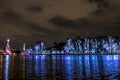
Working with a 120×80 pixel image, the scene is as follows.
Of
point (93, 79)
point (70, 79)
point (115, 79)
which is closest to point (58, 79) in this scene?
point (70, 79)

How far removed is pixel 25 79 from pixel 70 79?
23.3 feet

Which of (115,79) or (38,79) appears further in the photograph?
(38,79)

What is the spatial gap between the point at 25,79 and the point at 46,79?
3.40 metres

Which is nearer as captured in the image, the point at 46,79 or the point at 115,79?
the point at 115,79

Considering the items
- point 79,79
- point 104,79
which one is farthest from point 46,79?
point 104,79

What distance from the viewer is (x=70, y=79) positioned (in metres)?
44.7

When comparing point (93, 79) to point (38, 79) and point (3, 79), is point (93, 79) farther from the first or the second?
point (3, 79)

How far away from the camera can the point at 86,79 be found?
4456 cm

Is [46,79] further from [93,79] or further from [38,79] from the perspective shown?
[93,79]

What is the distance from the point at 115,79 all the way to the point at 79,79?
18.7ft

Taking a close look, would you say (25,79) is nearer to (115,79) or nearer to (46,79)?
(46,79)

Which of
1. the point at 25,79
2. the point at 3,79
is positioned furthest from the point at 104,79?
the point at 3,79

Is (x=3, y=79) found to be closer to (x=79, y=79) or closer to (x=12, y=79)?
(x=12, y=79)

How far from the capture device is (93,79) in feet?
144
